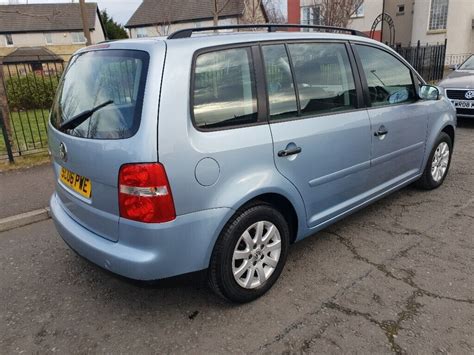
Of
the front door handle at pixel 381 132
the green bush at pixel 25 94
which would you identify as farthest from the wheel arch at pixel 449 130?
the green bush at pixel 25 94

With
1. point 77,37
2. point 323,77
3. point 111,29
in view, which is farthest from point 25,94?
point 111,29

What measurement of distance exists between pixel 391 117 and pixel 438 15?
22.0m

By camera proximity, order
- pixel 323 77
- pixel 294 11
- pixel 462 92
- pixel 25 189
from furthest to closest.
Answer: pixel 294 11, pixel 462 92, pixel 25 189, pixel 323 77

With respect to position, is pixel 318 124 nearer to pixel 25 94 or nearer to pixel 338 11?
pixel 25 94

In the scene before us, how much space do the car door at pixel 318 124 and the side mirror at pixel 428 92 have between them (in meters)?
1.17

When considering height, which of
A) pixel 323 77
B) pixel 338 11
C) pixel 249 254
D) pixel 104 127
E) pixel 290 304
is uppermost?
pixel 338 11

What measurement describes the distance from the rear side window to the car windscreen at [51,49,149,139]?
0.34m

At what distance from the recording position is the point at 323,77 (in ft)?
9.94

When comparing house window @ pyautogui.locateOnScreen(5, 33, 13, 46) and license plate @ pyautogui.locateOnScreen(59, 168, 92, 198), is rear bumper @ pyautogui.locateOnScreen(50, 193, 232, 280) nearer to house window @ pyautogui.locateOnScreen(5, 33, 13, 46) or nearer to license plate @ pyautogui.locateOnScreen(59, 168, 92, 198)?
license plate @ pyautogui.locateOnScreen(59, 168, 92, 198)

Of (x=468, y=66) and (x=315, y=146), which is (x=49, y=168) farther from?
(x=468, y=66)

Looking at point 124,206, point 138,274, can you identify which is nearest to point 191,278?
point 138,274

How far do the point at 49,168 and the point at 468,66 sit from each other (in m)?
9.11

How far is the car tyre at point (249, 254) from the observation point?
7.92ft

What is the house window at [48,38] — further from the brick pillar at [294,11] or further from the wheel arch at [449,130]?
the wheel arch at [449,130]
